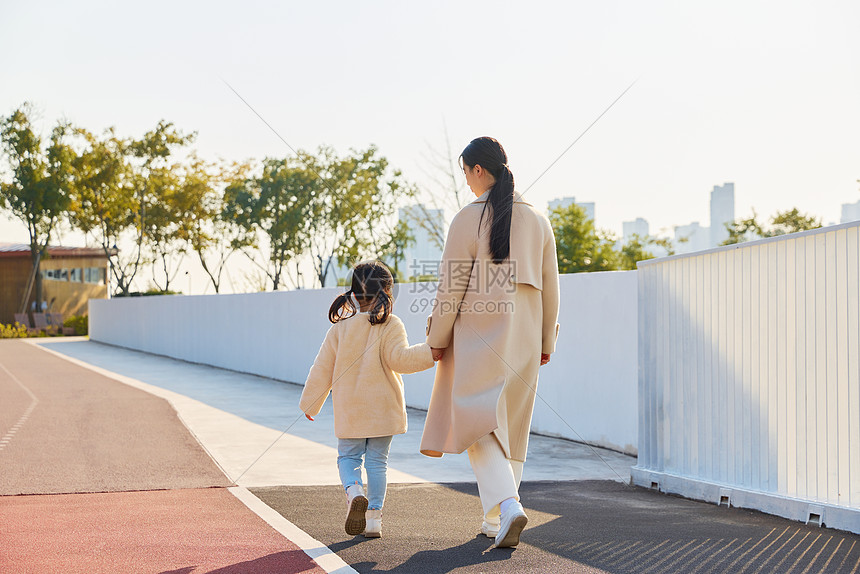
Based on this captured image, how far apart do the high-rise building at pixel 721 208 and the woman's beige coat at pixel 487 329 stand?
89.4m

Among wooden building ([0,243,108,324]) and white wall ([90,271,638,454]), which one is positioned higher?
wooden building ([0,243,108,324])

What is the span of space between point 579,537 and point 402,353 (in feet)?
4.62

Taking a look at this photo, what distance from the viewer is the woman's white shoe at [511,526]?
439 cm

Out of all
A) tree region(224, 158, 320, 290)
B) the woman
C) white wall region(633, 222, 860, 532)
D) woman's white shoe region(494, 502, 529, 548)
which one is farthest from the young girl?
tree region(224, 158, 320, 290)

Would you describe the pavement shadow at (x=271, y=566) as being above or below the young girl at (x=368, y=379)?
below

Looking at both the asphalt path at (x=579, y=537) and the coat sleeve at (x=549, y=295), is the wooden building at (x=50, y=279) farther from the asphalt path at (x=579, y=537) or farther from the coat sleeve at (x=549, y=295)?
the coat sleeve at (x=549, y=295)

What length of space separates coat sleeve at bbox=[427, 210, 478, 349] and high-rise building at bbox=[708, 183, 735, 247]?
89536 mm

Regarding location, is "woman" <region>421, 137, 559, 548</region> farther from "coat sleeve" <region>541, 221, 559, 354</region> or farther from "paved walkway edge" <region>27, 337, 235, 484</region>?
"paved walkway edge" <region>27, 337, 235, 484</region>

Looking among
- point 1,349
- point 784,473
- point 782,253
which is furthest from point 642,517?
point 1,349

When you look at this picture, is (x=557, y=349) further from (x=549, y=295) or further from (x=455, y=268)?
(x=455, y=268)

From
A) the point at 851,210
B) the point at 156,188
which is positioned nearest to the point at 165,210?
the point at 156,188

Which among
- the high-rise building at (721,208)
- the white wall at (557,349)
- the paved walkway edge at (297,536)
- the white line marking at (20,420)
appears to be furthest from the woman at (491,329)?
the high-rise building at (721,208)

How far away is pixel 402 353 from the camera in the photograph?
4.94 meters

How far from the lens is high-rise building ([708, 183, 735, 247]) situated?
95.0 m
